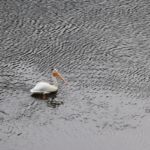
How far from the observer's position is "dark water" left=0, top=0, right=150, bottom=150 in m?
21.8

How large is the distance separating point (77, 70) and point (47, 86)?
2.57 meters

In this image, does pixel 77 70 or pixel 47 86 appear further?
pixel 77 70

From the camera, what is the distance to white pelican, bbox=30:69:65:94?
24.1m

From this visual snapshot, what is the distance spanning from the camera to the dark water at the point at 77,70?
21750 millimetres

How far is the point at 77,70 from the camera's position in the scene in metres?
26.4

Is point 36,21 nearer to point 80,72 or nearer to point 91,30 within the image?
point 91,30

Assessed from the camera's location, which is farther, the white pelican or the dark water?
the white pelican

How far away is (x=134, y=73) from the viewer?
26.2 meters

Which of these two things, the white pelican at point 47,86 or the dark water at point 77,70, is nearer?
the dark water at point 77,70

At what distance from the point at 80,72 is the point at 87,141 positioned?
569 cm

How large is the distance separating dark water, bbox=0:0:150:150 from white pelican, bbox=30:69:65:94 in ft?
1.31

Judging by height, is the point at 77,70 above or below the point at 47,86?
above

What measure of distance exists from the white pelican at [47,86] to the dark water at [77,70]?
0.40 metres

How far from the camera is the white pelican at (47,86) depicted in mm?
24078
